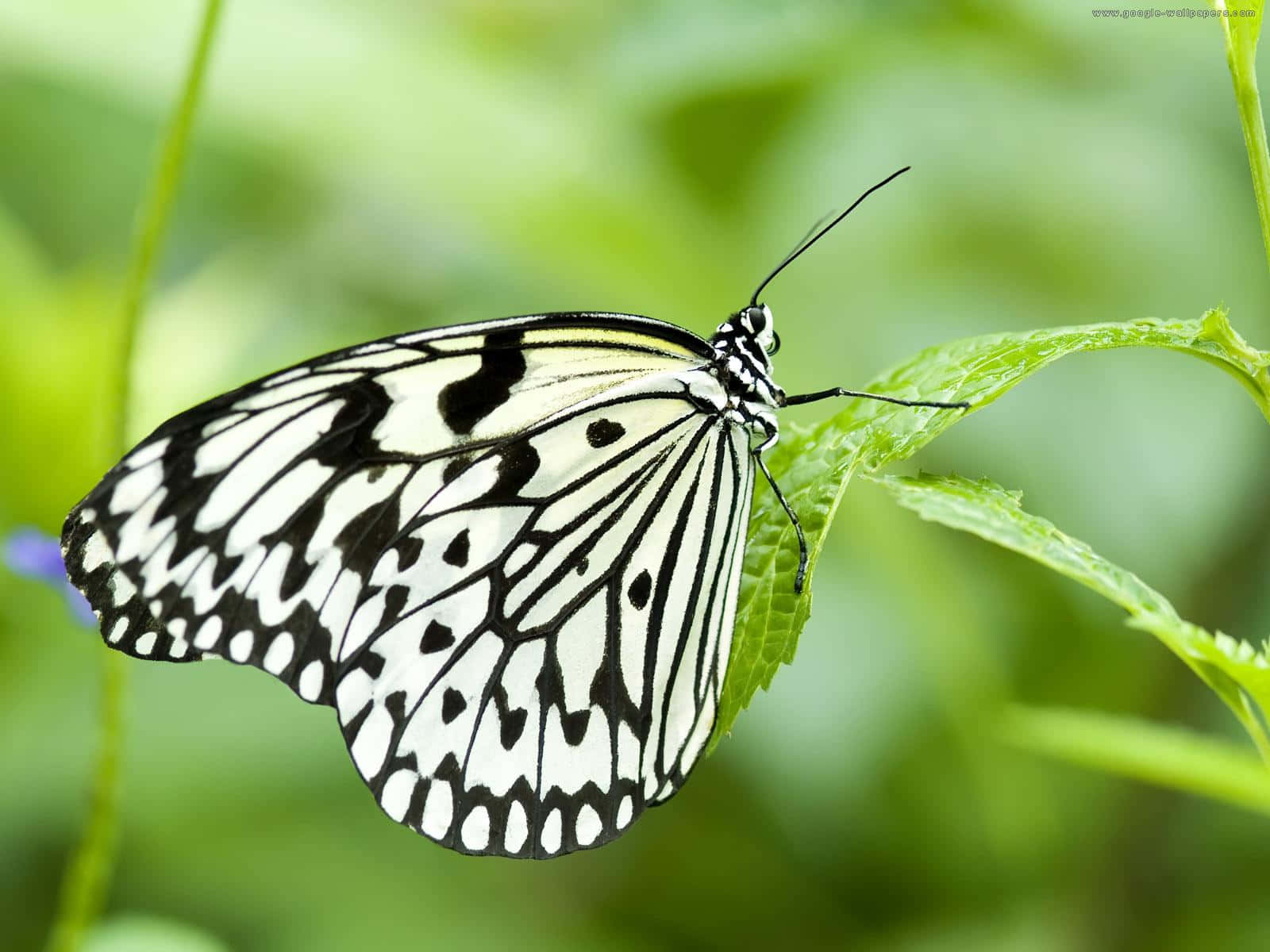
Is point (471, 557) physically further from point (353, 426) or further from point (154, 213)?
point (154, 213)

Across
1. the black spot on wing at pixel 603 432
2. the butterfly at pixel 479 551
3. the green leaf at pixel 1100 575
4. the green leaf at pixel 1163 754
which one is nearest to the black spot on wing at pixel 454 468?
the butterfly at pixel 479 551

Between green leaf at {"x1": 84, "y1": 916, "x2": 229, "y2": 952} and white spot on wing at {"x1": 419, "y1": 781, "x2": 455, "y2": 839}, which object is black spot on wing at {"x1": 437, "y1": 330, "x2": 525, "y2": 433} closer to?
white spot on wing at {"x1": 419, "y1": 781, "x2": 455, "y2": 839}

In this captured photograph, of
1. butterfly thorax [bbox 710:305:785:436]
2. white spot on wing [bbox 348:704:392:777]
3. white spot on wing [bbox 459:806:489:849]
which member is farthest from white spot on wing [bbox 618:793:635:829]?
butterfly thorax [bbox 710:305:785:436]

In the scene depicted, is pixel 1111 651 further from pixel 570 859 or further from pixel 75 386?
pixel 75 386

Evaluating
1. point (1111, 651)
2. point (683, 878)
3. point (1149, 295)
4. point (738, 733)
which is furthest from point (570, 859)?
point (1149, 295)

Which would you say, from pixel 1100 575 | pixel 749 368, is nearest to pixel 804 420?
pixel 749 368
